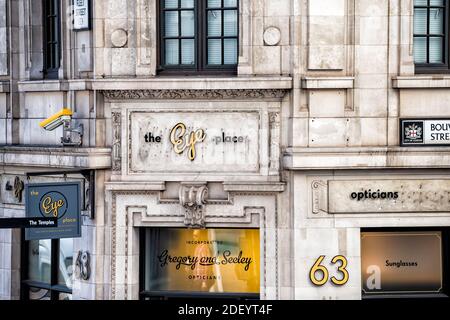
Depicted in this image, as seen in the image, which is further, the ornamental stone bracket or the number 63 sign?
the ornamental stone bracket

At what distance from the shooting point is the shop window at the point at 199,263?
25141mm

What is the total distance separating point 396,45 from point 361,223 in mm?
3075

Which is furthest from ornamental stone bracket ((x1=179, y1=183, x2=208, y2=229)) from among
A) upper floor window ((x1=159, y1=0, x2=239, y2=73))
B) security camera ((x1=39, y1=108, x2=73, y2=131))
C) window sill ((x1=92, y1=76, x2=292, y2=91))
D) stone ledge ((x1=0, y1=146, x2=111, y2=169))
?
security camera ((x1=39, y1=108, x2=73, y2=131))

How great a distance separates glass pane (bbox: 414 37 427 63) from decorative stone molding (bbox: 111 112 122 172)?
17.1 feet

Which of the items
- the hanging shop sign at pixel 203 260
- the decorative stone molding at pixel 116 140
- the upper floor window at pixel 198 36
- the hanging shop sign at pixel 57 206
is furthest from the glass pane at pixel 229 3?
the hanging shop sign at pixel 57 206

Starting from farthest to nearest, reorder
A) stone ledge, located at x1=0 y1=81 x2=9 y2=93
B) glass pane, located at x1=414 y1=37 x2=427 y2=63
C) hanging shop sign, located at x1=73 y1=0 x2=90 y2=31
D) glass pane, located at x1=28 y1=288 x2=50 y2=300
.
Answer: glass pane, located at x1=28 y1=288 x2=50 y2=300 < stone ledge, located at x1=0 y1=81 x2=9 y2=93 < hanging shop sign, located at x1=73 y1=0 x2=90 y2=31 < glass pane, located at x1=414 y1=37 x2=427 y2=63

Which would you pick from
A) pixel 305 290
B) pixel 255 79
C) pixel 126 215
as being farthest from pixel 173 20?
pixel 305 290

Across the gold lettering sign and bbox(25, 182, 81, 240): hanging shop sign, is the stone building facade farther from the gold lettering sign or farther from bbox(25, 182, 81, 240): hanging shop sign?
bbox(25, 182, 81, 240): hanging shop sign

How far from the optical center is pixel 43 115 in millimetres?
26453

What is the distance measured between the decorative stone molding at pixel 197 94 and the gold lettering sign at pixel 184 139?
1.81 ft

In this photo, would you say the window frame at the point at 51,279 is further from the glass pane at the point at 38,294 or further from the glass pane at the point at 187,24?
the glass pane at the point at 187,24

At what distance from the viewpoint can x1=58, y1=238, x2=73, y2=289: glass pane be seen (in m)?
26.6

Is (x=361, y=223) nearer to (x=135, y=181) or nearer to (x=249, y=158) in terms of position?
(x=249, y=158)

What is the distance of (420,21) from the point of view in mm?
24812
